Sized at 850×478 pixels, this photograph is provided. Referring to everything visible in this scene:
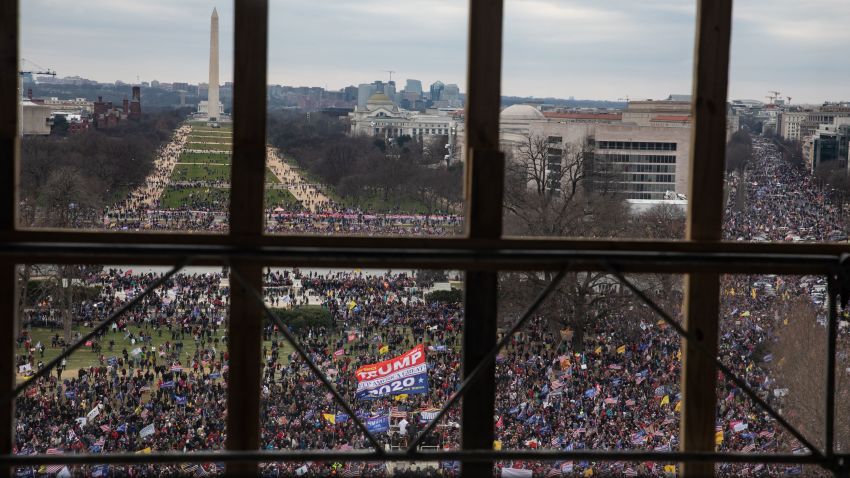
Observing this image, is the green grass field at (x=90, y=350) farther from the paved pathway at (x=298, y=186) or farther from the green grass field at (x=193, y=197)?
the green grass field at (x=193, y=197)

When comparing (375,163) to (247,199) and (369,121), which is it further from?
(247,199)

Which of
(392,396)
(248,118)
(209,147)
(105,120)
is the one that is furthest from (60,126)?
(248,118)

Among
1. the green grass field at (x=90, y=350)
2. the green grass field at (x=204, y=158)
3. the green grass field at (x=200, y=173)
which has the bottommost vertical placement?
the green grass field at (x=90, y=350)

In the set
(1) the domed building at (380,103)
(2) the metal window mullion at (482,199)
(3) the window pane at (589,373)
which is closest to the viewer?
(2) the metal window mullion at (482,199)

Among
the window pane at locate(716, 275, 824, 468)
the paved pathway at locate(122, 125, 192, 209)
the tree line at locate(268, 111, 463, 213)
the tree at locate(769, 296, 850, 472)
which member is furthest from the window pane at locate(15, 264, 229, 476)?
the tree at locate(769, 296, 850, 472)

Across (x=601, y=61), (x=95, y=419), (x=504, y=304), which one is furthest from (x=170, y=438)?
(x=601, y=61)

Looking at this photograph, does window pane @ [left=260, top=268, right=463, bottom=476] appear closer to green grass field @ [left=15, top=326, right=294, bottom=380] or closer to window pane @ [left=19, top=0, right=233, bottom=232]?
green grass field @ [left=15, top=326, right=294, bottom=380]

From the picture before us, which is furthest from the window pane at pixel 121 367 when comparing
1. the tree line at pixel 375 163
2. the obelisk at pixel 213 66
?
the obelisk at pixel 213 66
